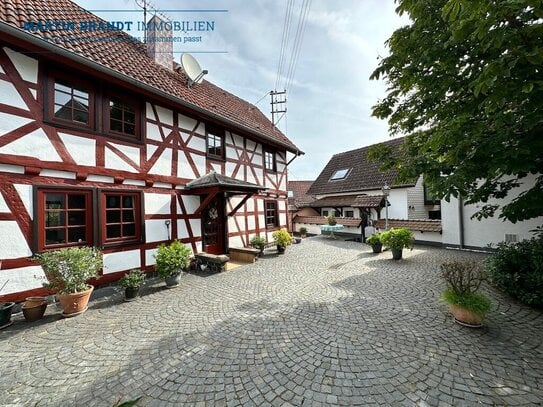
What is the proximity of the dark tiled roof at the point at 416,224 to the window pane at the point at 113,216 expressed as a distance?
12678 millimetres

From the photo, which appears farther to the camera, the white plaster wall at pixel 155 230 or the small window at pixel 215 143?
the small window at pixel 215 143

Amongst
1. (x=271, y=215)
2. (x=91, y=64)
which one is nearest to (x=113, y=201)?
(x=91, y=64)

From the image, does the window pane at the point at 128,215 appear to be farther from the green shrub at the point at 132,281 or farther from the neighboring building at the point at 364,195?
the neighboring building at the point at 364,195

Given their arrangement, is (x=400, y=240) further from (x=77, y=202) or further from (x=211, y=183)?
(x=77, y=202)

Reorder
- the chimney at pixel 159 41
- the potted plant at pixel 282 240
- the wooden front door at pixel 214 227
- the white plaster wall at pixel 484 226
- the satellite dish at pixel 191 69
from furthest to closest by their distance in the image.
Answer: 1. the potted plant at pixel 282 240
2. the satellite dish at pixel 191 69
3. the chimney at pixel 159 41
4. the wooden front door at pixel 214 227
5. the white plaster wall at pixel 484 226

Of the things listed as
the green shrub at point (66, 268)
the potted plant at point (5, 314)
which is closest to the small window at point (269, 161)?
the green shrub at point (66, 268)

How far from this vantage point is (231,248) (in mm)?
9250

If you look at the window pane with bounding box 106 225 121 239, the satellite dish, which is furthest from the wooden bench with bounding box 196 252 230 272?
the satellite dish

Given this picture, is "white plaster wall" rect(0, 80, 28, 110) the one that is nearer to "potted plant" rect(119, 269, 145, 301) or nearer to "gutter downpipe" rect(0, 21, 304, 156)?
"gutter downpipe" rect(0, 21, 304, 156)

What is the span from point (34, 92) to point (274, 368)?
7.10m

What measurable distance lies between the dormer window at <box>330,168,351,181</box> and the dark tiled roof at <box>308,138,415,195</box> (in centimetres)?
28

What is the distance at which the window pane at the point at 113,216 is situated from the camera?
601 centimetres

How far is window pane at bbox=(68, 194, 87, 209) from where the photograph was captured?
17.8 ft

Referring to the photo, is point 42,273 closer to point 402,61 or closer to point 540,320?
point 402,61
